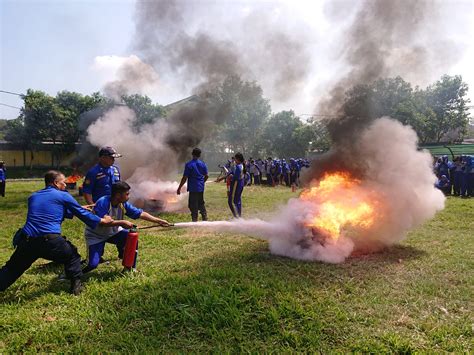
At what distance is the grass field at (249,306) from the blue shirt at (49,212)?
928mm

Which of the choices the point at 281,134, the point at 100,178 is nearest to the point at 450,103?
the point at 281,134

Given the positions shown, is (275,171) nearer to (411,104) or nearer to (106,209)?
(411,104)

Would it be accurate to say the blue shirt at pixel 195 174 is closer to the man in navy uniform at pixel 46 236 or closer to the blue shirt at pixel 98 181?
the blue shirt at pixel 98 181

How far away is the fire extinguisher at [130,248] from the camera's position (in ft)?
17.6

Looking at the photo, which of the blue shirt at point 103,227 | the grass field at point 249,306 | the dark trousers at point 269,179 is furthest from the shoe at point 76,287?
the dark trousers at point 269,179

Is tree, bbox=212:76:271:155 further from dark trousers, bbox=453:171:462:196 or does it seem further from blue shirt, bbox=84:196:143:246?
blue shirt, bbox=84:196:143:246

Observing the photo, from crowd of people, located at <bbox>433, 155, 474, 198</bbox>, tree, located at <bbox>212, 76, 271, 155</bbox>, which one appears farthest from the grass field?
tree, located at <bbox>212, 76, 271, 155</bbox>

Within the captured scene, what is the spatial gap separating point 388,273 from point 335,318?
187cm

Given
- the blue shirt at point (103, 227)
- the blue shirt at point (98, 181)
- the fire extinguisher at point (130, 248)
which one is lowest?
the fire extinguisher at point (130, 248)

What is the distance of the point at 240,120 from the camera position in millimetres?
41906

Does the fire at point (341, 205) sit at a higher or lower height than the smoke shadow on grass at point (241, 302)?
higher

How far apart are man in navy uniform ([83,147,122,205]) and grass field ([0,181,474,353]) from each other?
1.19 meters

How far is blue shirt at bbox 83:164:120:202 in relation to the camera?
21.0ft

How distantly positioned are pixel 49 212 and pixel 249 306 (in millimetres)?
2782
